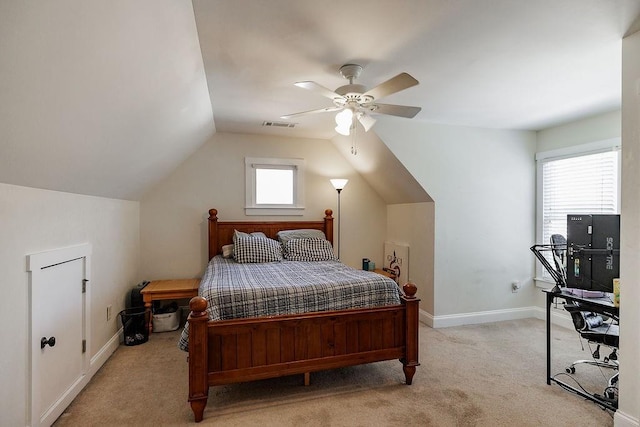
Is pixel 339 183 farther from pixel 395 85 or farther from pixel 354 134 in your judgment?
pixel 395 85

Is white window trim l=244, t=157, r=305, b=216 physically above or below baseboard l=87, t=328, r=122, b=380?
above

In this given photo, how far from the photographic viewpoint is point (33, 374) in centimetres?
192

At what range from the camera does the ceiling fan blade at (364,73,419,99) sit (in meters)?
2.04

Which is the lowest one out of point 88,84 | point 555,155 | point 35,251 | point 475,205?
point 35,251

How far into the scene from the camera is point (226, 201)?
4.58 metres

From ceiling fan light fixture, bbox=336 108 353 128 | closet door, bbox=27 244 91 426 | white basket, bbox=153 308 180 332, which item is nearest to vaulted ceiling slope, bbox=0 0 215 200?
closet door, bbox=27 244 91 426

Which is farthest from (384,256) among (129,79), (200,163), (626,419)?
(129,79)

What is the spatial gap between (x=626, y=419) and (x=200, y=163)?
464 centimetres

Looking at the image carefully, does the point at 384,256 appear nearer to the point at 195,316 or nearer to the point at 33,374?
the point at 195,316

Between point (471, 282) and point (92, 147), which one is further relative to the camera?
point (471, 282)

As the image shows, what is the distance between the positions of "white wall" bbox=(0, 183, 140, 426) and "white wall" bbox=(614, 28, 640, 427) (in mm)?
3467

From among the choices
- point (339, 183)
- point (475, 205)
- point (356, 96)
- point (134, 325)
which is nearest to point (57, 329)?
point (134, 325)

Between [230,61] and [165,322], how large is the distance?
9.86 ft

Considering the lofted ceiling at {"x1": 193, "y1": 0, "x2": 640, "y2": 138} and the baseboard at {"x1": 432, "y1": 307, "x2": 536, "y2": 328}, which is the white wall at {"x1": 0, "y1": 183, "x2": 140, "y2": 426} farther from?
the baseboard at {"x1": 432, "y1": 307, "x2": 536, "y2": 328}
